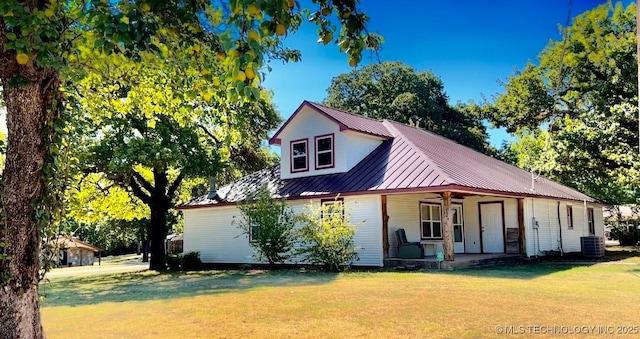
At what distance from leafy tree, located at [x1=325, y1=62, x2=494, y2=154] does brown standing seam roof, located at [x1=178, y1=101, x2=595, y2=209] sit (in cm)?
1600

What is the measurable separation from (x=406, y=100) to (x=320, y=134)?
21.1 m

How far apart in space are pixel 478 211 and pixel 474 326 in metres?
14.4

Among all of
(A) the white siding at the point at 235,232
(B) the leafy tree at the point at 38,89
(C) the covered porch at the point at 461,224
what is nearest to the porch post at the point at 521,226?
(C) the covered porch at the point at 461,224

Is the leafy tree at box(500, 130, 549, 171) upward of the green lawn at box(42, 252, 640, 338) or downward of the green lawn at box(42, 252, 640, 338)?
upward

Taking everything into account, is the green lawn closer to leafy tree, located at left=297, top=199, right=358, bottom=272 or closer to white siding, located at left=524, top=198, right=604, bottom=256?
leafy tree, located at left=297, top=199, right=358, bottom=272

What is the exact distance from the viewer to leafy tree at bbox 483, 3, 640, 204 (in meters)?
19.6

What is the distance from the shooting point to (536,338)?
612cm

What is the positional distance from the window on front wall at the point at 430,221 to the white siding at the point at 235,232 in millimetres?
2929

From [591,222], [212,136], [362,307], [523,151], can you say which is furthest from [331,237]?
[523,151]

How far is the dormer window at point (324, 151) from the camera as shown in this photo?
19172 mm

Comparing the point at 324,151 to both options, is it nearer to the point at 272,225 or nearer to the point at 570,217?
the point at 272,225

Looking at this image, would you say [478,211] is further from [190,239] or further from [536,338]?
[536,338]

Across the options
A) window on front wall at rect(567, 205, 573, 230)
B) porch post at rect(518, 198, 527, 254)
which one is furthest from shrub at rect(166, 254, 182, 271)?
window on front wall at rect(567, 205, 573, 230)

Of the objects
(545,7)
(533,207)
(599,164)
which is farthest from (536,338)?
(599,164)
